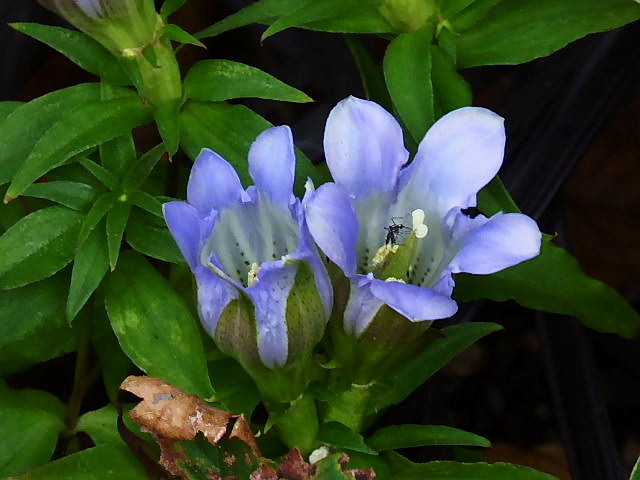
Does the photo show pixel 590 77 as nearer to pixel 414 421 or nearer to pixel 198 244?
pixel 414 421

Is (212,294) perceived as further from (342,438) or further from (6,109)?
(6,109)

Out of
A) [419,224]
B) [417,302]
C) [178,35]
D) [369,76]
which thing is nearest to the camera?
[417,302]

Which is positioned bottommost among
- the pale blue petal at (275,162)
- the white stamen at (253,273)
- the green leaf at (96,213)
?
the white stamen at (253,273)

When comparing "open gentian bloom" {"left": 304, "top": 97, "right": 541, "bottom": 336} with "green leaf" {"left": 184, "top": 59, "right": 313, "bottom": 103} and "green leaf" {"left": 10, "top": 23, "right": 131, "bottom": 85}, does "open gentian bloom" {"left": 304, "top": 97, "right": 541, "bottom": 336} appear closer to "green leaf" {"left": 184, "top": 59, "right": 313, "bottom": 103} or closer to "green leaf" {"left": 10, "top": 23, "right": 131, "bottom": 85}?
"green leaf" {"left": 184, "top": 59, "right": 313, "bottom": 103}

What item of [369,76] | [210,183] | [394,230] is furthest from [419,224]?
[369,76]

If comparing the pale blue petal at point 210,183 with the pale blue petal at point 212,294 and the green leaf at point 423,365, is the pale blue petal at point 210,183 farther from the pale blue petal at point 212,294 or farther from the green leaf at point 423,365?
the green leaf at point 423,365

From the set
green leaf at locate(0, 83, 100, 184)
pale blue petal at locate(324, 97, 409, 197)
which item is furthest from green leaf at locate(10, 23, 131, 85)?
pale blue petal at locate(324, 97, 409, 197)

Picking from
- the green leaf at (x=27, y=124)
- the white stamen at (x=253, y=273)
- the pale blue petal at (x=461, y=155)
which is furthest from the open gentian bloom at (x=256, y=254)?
the green leaf at (x=27, y=124)
